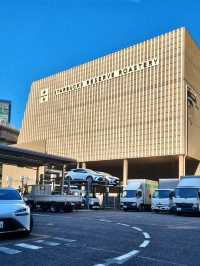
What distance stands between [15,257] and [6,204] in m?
2.93

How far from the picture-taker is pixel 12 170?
3268 inches

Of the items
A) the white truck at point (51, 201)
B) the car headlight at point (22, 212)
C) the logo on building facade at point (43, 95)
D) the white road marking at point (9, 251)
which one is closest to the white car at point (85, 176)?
the white truck at point (51, 201)

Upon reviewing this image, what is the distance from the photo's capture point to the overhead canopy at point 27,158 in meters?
36.4

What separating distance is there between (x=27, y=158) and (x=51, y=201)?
938 cm

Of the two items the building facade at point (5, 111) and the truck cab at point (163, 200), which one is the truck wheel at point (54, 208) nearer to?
the truck cab at point (163, 200)

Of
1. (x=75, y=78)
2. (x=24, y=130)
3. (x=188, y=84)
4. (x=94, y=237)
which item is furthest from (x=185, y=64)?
(x=94, y=237)

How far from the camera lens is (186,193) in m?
31.5

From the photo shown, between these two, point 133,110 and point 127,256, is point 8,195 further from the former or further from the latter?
point 133,110

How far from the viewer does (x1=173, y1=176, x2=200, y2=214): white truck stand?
3073 cm

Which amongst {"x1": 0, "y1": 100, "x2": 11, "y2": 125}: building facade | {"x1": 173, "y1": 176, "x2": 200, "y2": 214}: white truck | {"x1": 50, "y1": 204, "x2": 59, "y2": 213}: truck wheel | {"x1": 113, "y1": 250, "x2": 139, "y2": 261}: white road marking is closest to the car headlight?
{"x1": 113, "y1": 250, "x2": 139, "y2": 261}: white road marking

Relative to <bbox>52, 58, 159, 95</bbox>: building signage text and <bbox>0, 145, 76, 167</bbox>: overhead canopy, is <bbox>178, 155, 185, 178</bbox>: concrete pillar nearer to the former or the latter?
<bbox>52, 58, 159, 95</bbox>: building signage text

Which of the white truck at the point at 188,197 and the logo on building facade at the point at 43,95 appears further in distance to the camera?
the logo on building facade at the point at 43,95

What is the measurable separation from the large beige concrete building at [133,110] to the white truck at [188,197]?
114 feet

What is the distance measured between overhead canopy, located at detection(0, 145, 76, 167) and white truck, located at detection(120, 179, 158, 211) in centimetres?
612
